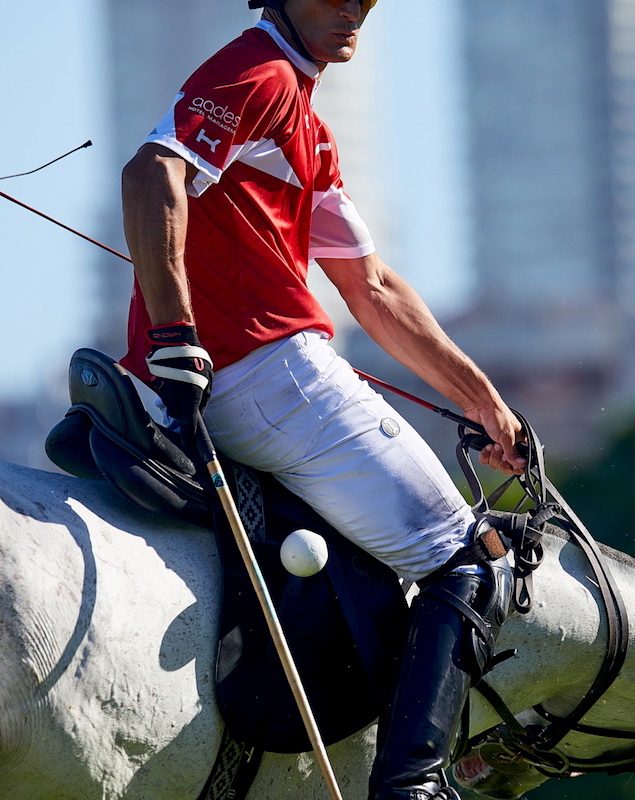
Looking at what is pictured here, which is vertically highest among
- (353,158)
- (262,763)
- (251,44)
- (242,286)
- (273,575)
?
(251,44)

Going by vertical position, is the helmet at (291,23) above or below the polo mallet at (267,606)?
above

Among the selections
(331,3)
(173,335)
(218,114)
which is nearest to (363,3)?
(331,3)

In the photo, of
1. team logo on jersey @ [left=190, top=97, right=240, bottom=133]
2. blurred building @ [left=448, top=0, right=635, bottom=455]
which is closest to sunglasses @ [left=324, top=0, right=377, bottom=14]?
team logo on jersey @ [left=190, top=97, right=240, bottom=133]

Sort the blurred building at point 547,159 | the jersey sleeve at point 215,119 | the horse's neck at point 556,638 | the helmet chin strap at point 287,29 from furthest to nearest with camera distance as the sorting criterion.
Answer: the blurred building at point 547,159, the horse's neck at point 556,638, the helmet chin strap at point 287,29, the jersey sleeve at point 215,119

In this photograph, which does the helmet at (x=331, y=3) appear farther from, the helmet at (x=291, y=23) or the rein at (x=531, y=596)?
the rein at (x=531, y=596)

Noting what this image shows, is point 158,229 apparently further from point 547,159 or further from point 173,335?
point 547,159

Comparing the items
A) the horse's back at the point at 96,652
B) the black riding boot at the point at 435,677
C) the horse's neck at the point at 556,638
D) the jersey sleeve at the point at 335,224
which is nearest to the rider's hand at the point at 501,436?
the horse's neck at the point at 556,638

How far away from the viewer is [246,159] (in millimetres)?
4023

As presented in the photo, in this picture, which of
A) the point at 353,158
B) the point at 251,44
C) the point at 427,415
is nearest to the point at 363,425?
the point at 251,44

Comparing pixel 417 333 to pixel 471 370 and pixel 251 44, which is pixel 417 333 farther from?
pixel 251 44

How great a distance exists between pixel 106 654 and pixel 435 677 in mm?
925

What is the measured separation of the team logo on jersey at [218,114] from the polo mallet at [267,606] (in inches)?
32.6

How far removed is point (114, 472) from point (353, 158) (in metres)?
112

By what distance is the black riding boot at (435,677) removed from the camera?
3.76 meters
